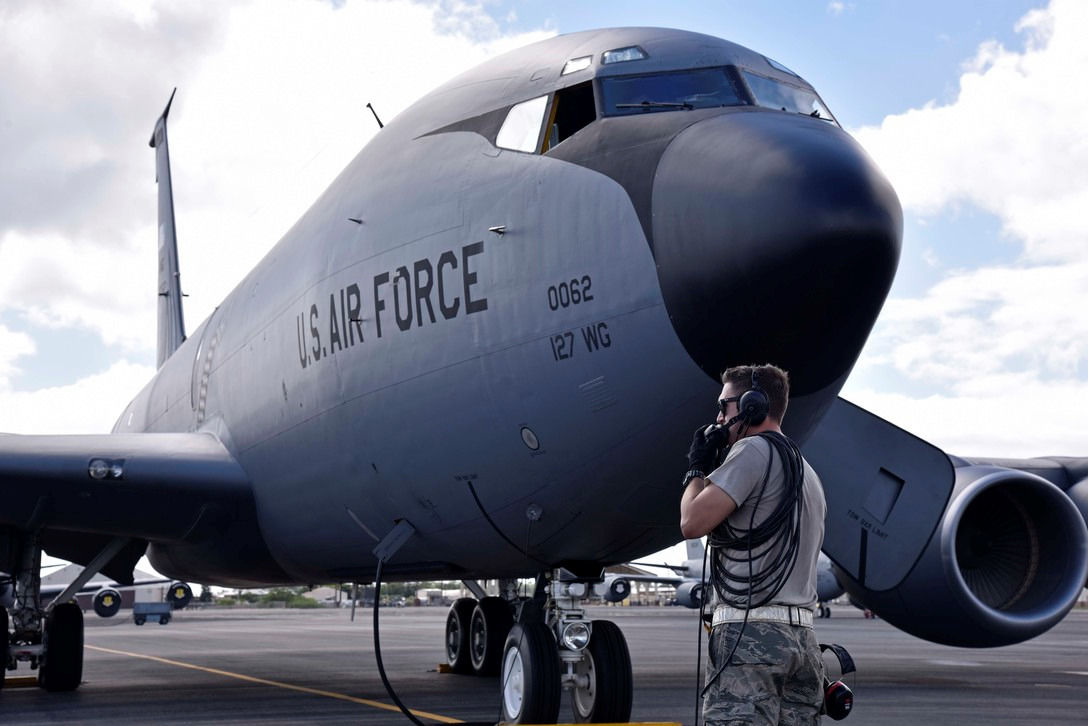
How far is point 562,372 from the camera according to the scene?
617cm

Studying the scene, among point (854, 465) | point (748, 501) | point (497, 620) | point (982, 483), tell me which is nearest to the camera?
point (748, 501)

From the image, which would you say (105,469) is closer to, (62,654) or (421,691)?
(62,654)

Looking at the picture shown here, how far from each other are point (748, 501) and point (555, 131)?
143 inches

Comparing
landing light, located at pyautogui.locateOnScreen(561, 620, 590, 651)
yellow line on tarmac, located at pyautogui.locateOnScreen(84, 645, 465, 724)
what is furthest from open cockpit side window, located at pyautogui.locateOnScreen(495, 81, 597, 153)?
yellow line on tarmac, located at pyautogui.locateOnScreen(84, 645, 465, 724)

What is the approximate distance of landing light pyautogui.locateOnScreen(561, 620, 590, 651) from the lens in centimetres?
683

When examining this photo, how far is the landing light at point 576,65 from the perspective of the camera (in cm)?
703

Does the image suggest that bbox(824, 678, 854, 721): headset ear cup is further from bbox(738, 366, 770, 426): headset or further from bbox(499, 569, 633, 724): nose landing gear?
bbox(499, 569, 633, 724): nose landing gear

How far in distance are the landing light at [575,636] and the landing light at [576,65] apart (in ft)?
10.8

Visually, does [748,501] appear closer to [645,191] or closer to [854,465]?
[645,191]

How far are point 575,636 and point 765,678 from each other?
3.31 meters

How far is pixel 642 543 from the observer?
23.1 ft

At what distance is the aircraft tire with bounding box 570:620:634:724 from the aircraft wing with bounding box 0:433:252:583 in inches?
159

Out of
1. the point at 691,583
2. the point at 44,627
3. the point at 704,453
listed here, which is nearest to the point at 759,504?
the point at 704,453

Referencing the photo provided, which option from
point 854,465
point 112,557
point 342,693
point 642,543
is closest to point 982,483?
point 854,465
